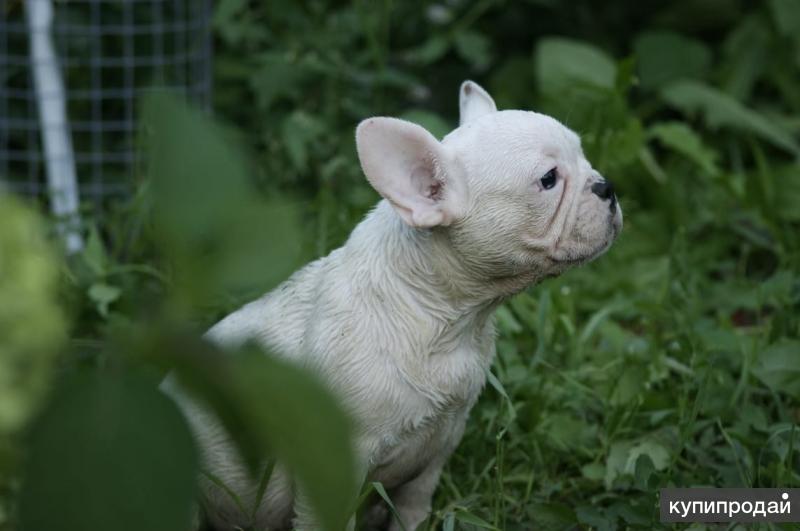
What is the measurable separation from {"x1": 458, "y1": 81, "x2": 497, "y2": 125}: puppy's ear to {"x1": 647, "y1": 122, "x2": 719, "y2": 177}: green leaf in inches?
72.7

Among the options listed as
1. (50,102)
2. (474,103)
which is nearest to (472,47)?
(50,102)

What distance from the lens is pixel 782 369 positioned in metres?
2.92

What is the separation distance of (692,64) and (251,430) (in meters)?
4.14

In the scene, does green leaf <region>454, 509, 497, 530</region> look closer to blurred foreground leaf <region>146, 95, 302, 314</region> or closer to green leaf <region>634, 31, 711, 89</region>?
blurred foreground leaf <region>146, 95, 302, 314</region>

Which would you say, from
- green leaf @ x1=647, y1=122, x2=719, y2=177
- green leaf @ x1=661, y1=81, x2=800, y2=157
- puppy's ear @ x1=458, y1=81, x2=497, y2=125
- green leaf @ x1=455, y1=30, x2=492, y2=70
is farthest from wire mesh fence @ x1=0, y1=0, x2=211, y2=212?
puppy's ear @ x1=458, y1=81, x2=497, y2=125

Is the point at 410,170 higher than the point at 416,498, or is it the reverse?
the point at 410,170

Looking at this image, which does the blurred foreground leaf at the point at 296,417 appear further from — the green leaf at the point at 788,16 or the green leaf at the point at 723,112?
the green leaf at the point at 788,16

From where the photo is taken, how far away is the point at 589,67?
4.51 meters

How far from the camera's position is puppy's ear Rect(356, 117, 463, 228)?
222 cm

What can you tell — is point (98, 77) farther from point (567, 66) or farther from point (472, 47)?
point (567, 66)

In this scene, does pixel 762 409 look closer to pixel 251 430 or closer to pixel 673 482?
pixel 673 482

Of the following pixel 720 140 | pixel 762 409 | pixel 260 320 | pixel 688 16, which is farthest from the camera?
pixel 688 16

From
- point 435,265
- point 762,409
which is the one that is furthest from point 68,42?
point 762,409

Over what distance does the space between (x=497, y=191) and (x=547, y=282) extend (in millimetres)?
1249
